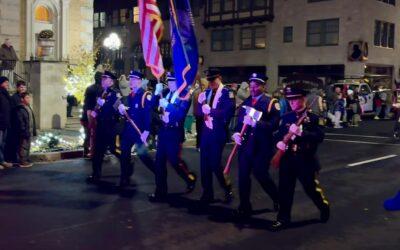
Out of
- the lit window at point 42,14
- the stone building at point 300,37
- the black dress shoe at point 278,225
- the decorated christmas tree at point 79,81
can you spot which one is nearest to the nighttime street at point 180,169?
the black dress shoe at point 278,225

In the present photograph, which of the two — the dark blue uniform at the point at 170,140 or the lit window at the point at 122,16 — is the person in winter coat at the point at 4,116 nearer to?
the dark blue uniform at the point at 170,140

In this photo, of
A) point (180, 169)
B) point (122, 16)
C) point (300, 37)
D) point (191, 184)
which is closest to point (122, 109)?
point (180, 169)

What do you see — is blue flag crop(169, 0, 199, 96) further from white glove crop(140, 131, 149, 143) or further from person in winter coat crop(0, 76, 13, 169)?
person in winter coat crop(0, 76, 13, 169)

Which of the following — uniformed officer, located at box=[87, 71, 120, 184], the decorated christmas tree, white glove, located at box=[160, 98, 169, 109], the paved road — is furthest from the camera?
the decorated christmas tree

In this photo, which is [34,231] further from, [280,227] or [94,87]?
[94,87]

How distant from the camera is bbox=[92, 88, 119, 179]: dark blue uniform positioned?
8.67m

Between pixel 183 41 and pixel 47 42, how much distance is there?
379 inches

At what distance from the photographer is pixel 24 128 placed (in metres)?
10.2

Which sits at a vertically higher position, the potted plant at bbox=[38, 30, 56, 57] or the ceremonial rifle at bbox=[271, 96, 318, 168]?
the potted plant at bbox=[38, 30, 56, 57]

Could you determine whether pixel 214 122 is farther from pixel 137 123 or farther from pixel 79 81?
pixel 79 81

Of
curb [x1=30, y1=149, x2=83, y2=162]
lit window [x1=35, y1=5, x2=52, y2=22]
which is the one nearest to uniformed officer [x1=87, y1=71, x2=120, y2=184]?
curb [x1=30, y1=149, x2=83, y2=162]

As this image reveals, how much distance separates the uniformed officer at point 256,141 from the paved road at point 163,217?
512 mm

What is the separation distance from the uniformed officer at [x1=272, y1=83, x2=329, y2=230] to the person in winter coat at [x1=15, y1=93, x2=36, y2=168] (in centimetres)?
595

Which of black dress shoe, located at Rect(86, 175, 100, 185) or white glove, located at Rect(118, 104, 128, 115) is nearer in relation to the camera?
white glove, located at Rect(118, 104, 128, 115)
